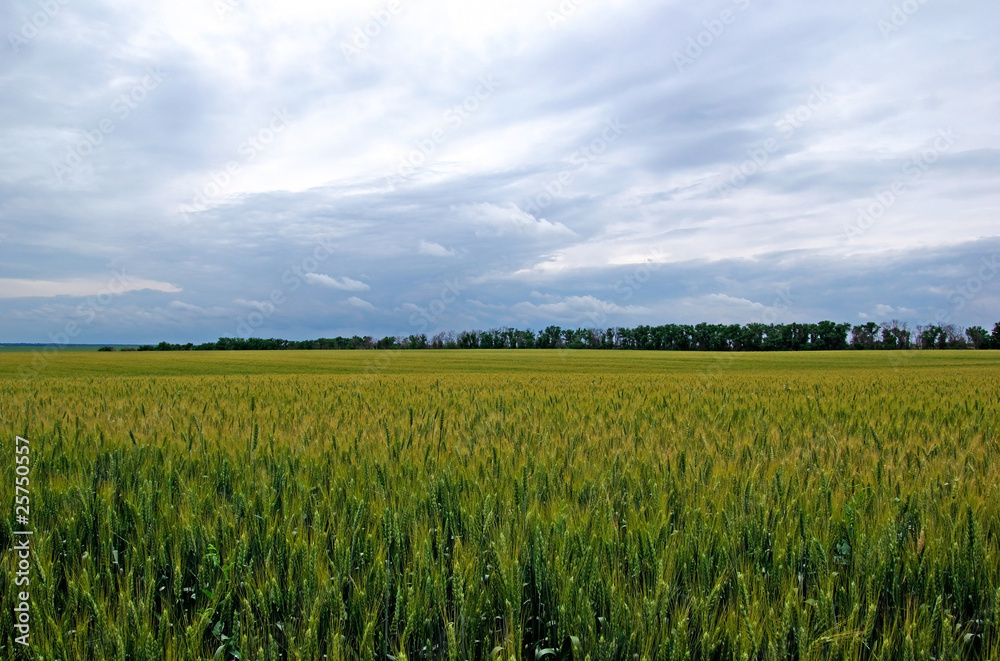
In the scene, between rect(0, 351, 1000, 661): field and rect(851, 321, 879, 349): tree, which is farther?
rect(851, 321, 879, 349): tree

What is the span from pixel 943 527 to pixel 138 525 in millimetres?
3702

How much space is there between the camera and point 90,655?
6.30 ft

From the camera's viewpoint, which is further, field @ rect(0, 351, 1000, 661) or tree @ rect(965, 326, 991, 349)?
tree @ rect(965, 326, 991, 349)

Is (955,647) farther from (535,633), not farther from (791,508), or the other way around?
(535,633)

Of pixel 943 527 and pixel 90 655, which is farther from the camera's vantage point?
pixel 943 527

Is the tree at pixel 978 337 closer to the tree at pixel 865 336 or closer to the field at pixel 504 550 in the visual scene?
the tree at pixel 865 336

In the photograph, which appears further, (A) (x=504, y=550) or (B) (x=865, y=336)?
(B) (x=865, y=336)

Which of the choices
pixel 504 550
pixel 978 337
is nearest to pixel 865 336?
pixel 978 337

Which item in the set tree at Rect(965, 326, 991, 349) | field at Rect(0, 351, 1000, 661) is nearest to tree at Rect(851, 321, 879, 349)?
tree at Rect(965, 326, 991, 349)

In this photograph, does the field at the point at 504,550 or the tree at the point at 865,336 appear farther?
the tree at the point at 865,336

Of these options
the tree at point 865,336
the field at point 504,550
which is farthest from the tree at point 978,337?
the field at point 504,550

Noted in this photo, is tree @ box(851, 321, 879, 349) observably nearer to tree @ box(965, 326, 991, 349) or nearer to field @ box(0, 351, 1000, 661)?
tree @ box(965, 326, 991, 349)

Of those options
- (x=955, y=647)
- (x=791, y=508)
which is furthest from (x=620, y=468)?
(x=955, y=647)

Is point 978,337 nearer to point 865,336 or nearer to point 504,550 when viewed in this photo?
point 865,336
